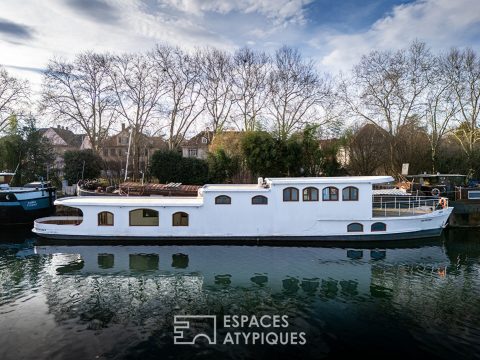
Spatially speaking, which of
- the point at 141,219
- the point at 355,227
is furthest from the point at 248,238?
the point at 141,219

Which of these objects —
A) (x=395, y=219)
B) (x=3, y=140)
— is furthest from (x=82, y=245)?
(x=3, y=140)

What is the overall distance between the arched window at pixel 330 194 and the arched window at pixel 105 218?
13.2 m

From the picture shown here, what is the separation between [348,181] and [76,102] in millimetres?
35264

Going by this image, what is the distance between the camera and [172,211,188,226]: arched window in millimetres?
21641

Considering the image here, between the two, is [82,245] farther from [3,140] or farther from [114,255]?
[3,140]

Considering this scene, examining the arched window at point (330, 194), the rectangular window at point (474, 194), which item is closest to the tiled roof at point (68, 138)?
the arched window at point (330, 194)

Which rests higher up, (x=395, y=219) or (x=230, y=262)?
(x=395, y=219)

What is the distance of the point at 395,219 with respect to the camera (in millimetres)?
21406

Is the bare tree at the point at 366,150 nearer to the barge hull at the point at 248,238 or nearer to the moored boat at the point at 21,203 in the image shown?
the barge hull at the point at 248,238

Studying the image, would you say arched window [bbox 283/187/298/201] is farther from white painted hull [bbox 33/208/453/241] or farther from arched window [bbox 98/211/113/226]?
arched window [bbox 98/211/113/226]

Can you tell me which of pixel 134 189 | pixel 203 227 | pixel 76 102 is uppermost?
pixel 76 102

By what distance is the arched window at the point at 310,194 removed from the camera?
21.1 metres

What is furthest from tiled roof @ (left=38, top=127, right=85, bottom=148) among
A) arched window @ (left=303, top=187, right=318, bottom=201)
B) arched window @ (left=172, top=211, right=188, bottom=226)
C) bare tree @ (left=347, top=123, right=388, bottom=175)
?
arched window @ (left=303, top=187, right=318, bottom=201)

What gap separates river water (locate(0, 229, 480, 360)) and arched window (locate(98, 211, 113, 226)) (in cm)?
171
